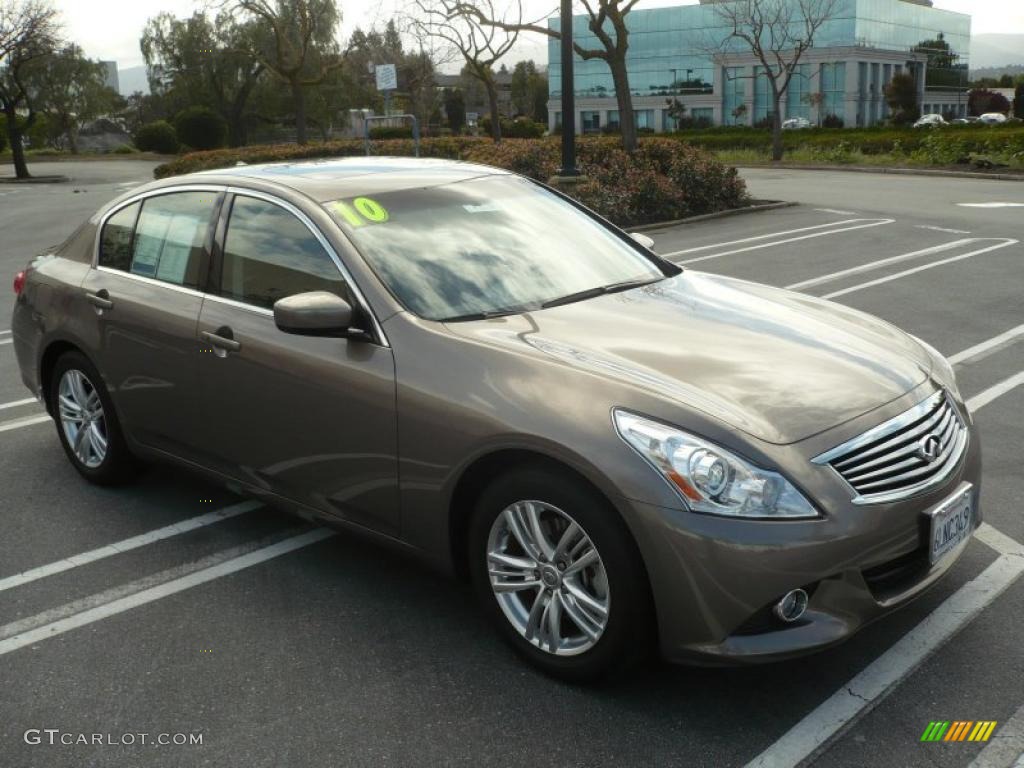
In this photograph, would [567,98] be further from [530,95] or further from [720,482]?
[530,95]

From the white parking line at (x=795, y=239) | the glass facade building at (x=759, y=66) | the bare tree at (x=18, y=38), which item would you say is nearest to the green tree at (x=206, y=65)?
the bare tree at (x=18, y=38)

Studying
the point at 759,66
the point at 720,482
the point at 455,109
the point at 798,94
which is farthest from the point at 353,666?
the point at 455,109

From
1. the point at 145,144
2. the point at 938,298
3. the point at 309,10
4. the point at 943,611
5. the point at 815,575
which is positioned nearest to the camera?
the point at 815,575

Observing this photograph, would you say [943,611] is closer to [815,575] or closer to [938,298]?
[815,575]

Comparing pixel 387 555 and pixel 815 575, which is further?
pixel 387 555

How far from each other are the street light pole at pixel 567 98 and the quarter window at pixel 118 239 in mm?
12868

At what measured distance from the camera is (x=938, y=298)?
1037cm

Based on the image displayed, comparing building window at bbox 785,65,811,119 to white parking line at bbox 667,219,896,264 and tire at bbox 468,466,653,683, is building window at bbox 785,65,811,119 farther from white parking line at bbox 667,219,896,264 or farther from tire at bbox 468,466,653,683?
tire at bbox 468,466,653,683

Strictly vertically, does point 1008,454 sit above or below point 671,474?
below

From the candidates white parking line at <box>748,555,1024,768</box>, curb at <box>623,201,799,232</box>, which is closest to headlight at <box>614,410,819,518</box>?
white parking line at <box>748,555,1024,768</box>

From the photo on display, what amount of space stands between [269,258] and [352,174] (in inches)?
23.3

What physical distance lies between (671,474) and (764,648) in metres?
0.56

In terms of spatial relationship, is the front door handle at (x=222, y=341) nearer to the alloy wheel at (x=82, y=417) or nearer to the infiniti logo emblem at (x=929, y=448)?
the alloy wheel at (x=82, y=417)

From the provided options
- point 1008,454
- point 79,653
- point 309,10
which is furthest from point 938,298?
point 309,10
